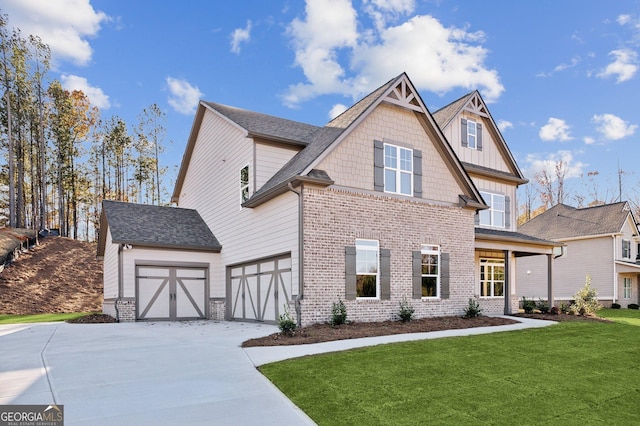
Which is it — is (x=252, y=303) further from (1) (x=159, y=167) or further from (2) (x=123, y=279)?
(1) (x=159, y=167)

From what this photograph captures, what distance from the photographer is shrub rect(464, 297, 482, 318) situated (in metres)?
16.8

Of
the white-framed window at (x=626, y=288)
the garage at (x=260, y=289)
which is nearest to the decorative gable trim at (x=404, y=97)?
the garage at (x=260, y=289)

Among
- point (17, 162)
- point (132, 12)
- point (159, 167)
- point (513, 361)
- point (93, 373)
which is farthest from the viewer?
point (159, 167)

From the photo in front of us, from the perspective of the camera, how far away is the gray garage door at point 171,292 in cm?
1919

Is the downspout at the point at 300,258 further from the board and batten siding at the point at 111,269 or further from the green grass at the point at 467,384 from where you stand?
the board and batten siding at the point at 111,269

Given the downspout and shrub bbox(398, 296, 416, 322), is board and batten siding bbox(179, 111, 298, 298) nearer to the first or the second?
the downspout

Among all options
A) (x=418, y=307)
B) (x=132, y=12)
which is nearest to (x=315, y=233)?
(x=418, y=307)

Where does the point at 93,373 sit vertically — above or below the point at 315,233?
below

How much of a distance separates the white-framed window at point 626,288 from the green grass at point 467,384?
24.0m

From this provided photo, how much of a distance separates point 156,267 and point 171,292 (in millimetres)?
1197

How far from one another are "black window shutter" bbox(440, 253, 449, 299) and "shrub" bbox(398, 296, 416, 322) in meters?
1.53

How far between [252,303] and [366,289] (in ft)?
16.8

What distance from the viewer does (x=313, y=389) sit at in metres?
7.14

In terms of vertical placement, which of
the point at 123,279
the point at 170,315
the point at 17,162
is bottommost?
the point at 170,315
